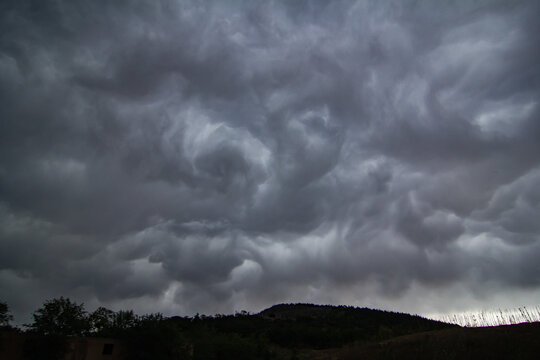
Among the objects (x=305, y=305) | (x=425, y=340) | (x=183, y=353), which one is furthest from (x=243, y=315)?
(x=425, y=340)

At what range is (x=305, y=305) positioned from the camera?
119 m

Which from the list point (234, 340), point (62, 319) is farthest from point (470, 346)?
point (62, 319)

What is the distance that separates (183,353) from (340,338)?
1122 inches

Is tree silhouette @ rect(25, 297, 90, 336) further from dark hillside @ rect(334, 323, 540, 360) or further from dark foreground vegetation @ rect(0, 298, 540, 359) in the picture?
dark hillside @ rect(334, 323, 540, 360)

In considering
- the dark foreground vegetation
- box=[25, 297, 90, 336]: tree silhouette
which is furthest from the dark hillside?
box=[25, 297, 90, 336]: tree silhouette

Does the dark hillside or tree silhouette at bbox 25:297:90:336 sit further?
tree silhouette at bbox 25:297:90:336

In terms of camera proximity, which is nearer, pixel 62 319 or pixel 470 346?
pixel 470 346

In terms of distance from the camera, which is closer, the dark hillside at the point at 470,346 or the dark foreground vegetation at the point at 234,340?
the dark hillside at the point at 470,346

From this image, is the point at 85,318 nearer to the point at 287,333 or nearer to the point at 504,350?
the point at 287,333

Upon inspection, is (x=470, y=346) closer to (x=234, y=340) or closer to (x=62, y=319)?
(x=234, y=340)

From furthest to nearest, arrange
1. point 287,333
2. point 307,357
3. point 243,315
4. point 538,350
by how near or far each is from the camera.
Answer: point 243,315
point 287,333
point 307,357
point 538,350

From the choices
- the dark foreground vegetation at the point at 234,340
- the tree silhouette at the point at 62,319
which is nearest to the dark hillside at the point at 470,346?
the dark foreground vegetation at the point at 234,340

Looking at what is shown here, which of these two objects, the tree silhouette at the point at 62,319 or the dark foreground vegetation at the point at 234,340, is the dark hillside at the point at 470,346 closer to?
the dark foreground vegetation at the point at 234,340

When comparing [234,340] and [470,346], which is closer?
[470,346]
